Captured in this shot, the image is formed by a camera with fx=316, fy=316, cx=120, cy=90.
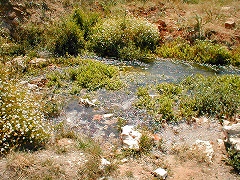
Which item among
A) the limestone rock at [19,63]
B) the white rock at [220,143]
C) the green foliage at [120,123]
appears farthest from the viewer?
the limestone rock at [19,63]

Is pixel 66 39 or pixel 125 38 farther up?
pixel 66 39

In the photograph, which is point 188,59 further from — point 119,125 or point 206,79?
point 119,125

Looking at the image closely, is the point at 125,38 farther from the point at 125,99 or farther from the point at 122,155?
the point at 122,155

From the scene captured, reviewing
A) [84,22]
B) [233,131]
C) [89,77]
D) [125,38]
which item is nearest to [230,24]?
[125,38]

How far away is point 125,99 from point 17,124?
4.73 m

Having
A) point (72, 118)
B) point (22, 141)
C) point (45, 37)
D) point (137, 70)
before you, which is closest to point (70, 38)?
point (45, 37)

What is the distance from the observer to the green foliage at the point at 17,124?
23.1ft

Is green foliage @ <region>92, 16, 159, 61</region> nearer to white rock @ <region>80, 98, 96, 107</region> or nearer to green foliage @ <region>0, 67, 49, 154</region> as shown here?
white rock @ <region>80, 98, 96, 107</region>

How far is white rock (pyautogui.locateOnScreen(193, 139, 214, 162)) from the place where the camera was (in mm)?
7897

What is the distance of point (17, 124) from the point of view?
7.02 m

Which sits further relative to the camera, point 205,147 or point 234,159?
point 205,147

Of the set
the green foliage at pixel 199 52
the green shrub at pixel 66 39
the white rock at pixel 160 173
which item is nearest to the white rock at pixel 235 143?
the white rock at pixel 160 173

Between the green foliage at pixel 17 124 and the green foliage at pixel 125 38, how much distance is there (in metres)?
7.65

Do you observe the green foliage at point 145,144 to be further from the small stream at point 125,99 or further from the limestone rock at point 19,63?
the limestone rock at point 19,63
